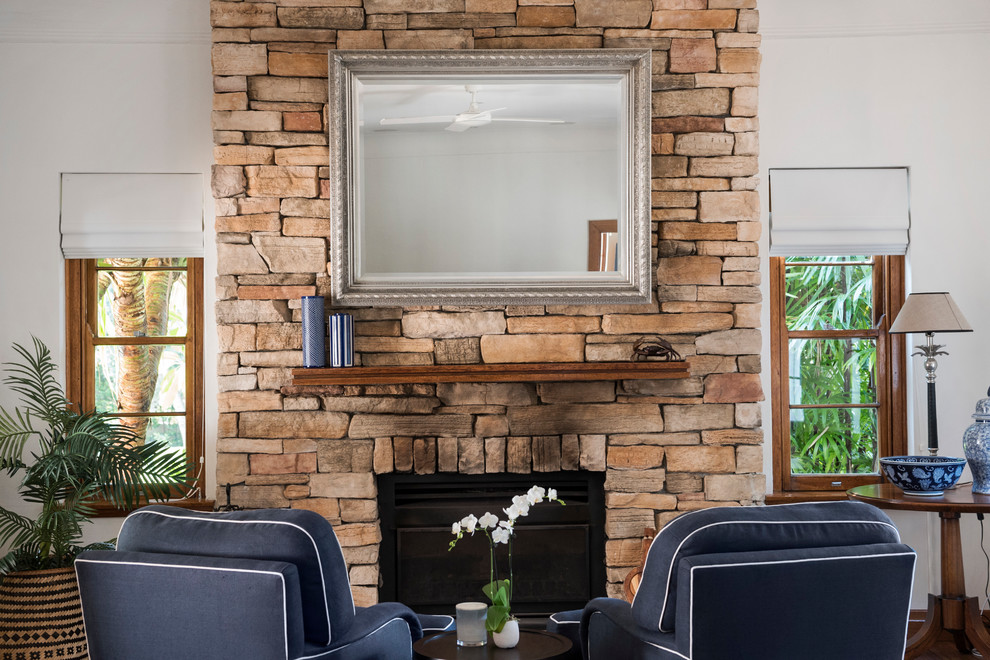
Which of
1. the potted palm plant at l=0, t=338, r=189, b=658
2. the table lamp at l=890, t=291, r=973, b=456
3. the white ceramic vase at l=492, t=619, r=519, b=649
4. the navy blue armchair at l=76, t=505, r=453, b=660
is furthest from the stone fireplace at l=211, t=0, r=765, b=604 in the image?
the navy blue armchair at l=76, t=505, r=453, b=660

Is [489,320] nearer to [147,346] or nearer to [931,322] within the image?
[147,346]

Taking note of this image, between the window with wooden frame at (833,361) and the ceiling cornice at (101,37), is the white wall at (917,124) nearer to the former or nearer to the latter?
the window with wooden frame at (833,361)

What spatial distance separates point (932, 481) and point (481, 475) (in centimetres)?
187

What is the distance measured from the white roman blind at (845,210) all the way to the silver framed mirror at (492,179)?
2.98 feet

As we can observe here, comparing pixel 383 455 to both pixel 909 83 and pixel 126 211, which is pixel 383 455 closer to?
pixel 126 211

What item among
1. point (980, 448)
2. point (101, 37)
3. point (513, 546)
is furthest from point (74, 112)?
point (980, 448)

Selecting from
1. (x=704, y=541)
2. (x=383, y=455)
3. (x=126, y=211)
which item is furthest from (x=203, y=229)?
(x=704, y=541)

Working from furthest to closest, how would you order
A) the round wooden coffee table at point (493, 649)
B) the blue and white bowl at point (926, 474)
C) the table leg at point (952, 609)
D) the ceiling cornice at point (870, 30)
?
the ceiling cornice at point (870, 30), the table leg at point (952, 609), the blue and white bowl at point (926, 474), the round wooden coffee table at point (493, 649)

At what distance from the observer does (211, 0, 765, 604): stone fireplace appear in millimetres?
3619

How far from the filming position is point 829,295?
13.8 feet

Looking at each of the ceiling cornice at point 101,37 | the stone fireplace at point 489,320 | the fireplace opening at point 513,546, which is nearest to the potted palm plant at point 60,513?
the stone fireplace at point 489,320

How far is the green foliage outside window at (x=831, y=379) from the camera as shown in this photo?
4.21 metres

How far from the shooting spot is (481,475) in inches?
146

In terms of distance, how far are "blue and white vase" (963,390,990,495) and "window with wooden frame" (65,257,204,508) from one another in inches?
137
